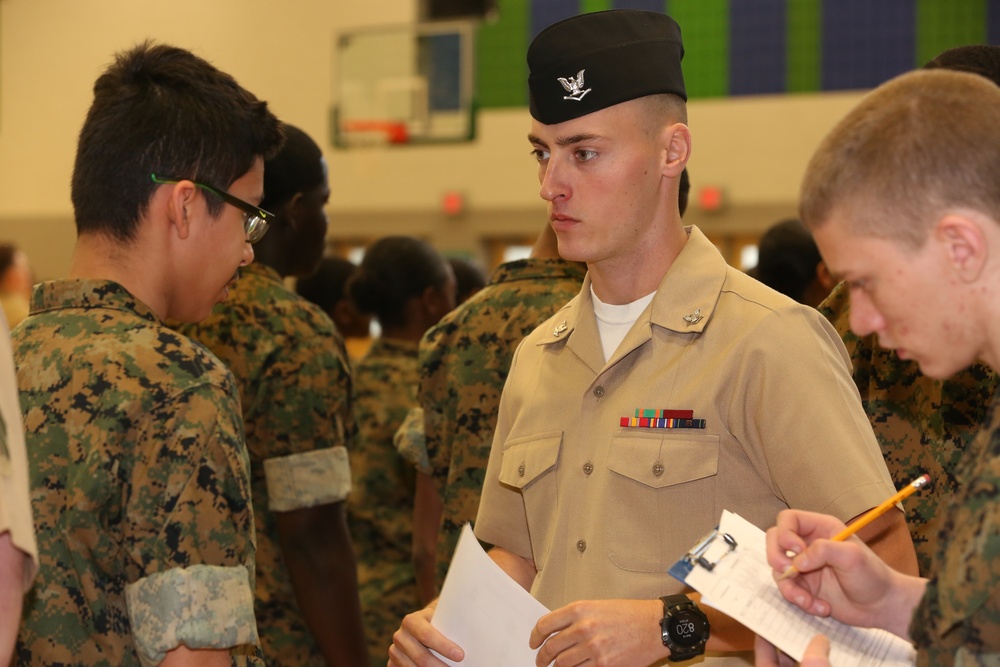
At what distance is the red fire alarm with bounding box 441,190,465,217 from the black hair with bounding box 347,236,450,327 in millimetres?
7311

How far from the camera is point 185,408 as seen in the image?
1.57 metres

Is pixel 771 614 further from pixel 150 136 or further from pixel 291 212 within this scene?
pixel 291 212

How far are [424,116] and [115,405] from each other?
9827mm

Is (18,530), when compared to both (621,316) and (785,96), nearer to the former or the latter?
(621,316)

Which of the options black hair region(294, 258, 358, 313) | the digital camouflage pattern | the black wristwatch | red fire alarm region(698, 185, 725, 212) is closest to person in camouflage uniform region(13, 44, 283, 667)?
the black wristwatch

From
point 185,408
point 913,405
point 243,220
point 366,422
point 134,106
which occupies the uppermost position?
point 134,106

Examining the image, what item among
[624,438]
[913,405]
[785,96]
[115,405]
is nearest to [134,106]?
[115,405]

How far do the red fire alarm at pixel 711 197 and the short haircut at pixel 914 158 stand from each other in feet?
30.9

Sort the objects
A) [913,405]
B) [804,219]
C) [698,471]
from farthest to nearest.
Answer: [913,405]
[698,471]
[804,219]

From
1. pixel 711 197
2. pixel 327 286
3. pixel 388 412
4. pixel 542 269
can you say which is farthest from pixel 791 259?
pixel 711 197

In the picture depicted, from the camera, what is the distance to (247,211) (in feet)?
6.08

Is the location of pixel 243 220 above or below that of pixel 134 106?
below

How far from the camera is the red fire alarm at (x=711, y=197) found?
10.5m

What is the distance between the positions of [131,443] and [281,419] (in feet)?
3.63
